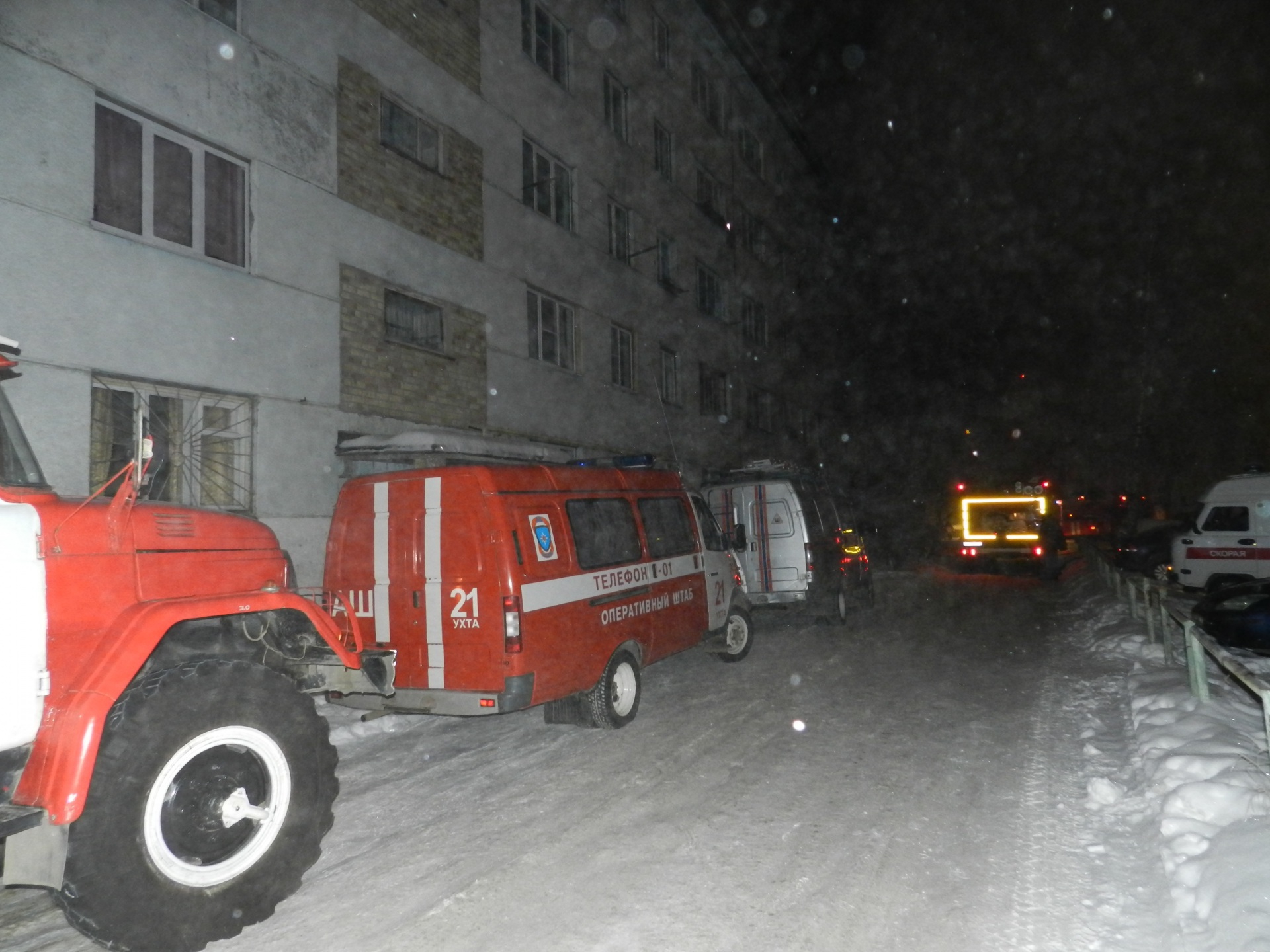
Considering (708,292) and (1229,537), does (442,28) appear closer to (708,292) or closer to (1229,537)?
(708,292)

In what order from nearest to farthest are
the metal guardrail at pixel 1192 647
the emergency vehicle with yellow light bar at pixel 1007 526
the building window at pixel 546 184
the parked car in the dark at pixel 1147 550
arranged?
the metal guardrail at pixel 1192 647
the building window at pixel 546 184
the parked car in the dark at pixel 1147 550
the emergency vehicle with yellow light bar at pixel 1007 526

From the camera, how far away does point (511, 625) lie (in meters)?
6.18

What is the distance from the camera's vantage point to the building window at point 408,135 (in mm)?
12477

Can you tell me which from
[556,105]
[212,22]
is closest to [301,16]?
[212,22]

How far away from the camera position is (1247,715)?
651 centimetres

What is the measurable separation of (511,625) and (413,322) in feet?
26.1

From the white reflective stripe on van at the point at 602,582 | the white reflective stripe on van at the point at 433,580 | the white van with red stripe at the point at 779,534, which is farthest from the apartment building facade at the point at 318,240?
the white reflective stripe on van at the point at 602,582

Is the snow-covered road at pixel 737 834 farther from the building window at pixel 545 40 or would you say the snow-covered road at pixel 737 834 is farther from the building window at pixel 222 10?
the building window at pixel 545 40

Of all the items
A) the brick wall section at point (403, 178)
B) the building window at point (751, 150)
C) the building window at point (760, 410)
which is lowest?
the building window at point (760, 410)

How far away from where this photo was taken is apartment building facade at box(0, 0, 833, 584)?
8.14m

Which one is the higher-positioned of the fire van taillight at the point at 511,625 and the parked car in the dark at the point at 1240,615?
the fire van taillight at the point at 511,625

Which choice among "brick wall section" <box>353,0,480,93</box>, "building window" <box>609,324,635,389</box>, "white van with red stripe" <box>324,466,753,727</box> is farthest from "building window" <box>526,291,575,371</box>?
"white van with red stripe" <box>324,466,753,727</box>

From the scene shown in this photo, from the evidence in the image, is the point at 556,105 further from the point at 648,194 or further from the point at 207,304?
the point at 207,304

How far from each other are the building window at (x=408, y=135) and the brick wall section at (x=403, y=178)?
0.14m
